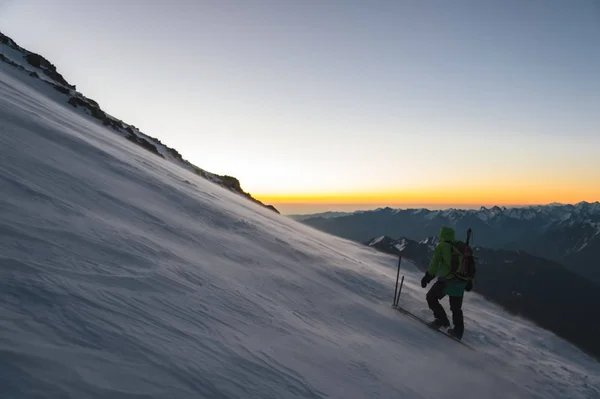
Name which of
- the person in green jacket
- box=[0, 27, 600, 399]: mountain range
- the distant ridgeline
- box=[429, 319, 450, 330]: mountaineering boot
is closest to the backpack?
the person in green jacket

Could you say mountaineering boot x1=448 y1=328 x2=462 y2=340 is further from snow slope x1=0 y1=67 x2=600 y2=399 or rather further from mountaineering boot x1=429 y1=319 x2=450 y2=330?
snow slope x1=0 y1=67 x2=600 y2=399

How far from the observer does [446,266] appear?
8977 millimetres

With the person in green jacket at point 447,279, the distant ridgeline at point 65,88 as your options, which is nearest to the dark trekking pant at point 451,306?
the person in green jacket at point 447,279

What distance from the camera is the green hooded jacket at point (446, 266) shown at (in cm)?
895

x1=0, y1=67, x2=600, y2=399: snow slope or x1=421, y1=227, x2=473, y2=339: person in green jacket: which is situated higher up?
x1=421, y1=227, x2=473, y2=339: person in green jacket

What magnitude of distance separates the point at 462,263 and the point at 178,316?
6.77 meters

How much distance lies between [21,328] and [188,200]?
9.86 metres

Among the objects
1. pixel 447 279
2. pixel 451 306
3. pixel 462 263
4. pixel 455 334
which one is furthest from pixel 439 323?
pixel 462 263

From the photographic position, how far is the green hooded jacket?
29.3 ft

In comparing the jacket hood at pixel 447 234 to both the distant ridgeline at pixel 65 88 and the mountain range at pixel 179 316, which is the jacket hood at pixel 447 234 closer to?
the mountain range at pixel 179 316

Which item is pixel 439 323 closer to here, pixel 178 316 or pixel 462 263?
pixel 462 263

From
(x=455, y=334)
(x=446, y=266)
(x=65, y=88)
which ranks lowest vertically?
(x=455, y=334)

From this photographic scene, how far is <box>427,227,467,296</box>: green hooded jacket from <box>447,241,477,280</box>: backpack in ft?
0.26

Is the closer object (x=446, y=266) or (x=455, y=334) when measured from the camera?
(x=446, y=266)
